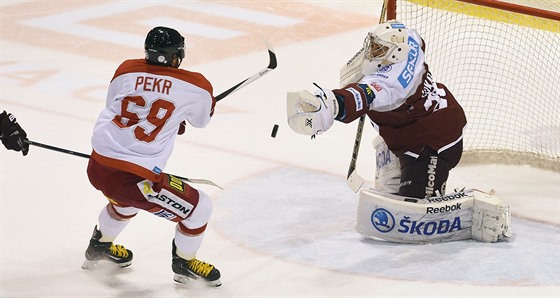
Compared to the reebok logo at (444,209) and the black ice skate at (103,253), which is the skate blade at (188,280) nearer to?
the black ice skate at (103,253)

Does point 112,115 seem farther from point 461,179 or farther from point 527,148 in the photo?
point 527,148

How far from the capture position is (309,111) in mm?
4082

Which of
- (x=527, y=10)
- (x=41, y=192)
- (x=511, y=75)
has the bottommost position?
(x=41, y=192)

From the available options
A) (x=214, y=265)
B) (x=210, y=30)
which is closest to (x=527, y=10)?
(x=214, y=265)

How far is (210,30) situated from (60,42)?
96 centimetres

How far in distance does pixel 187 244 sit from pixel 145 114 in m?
0.49

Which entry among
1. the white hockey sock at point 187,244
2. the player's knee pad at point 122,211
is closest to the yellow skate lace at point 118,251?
the player's knee pad at point 122,211

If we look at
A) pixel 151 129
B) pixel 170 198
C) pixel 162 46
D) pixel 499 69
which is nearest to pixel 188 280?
pixel 170 198

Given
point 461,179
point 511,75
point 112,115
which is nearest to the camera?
point 112,115

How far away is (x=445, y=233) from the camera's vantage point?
4.49 meters

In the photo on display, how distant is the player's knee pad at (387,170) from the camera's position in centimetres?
468

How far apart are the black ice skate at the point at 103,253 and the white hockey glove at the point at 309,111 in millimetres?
763

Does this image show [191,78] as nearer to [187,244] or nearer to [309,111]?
[309,111]

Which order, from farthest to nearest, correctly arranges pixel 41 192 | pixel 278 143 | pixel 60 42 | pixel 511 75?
pixel 60 42, pixel 511 75, pixel 278 143, pixel 41 192
